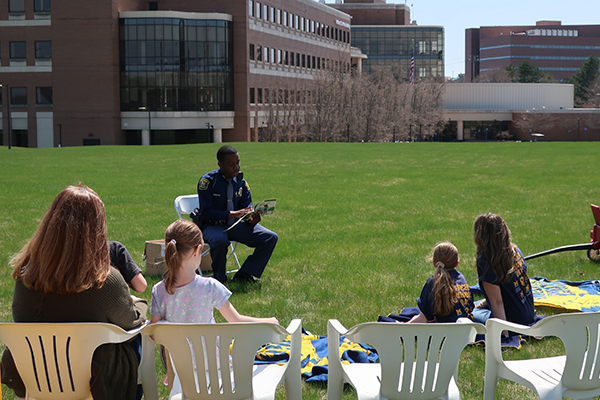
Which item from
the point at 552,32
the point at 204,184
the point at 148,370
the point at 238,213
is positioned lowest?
the point at 148,370

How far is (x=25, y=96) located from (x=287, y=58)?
31313 mm

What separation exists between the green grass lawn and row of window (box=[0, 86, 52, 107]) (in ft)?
119

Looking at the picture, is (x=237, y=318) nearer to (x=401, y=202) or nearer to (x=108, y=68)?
(x=401, y=202)

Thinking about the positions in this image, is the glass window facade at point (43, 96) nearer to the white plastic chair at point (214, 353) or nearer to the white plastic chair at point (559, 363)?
the white plastic chair at point (214, 353)

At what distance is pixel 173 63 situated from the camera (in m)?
70.2

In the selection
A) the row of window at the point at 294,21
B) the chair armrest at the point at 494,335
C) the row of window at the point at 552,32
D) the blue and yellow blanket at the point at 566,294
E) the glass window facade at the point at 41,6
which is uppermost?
the row of window at the point at 552,32

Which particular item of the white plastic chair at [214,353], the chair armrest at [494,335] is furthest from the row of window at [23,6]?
the chair armrest at [494,335]

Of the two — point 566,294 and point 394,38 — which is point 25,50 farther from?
point 394,38

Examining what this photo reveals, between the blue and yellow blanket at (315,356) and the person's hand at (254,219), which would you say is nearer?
the blue and yellow blanket at (315,356)

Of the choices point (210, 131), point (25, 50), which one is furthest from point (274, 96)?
point (25, 50)

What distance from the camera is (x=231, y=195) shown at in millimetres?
8461

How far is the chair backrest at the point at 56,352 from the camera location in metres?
3.59

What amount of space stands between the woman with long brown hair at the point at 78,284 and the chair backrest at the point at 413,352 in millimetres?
1431

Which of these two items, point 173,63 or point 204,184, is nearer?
point 204,184
